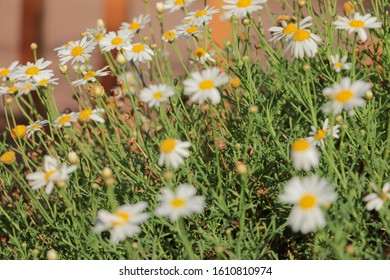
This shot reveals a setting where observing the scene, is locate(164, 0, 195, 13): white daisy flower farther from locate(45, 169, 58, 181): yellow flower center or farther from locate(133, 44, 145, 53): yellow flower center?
locate(45, 169, 58, 181): yellow flower center

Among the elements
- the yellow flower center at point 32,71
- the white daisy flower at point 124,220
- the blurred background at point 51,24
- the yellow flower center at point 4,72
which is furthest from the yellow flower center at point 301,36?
the blurred background at point 51,24

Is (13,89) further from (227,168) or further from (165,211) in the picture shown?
(165,211)

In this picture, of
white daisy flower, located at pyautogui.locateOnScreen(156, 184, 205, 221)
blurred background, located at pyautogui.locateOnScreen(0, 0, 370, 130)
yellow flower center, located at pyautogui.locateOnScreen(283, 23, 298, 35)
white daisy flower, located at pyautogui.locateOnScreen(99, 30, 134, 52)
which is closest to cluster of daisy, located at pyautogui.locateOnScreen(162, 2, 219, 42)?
white daisy flower, located at pyautogui.locateOnScreen(99, 30, 134, 52)

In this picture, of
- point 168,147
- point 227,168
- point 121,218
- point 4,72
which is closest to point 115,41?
point 4,72

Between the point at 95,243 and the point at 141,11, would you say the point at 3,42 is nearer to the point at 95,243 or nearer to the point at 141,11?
the point at 141,11
